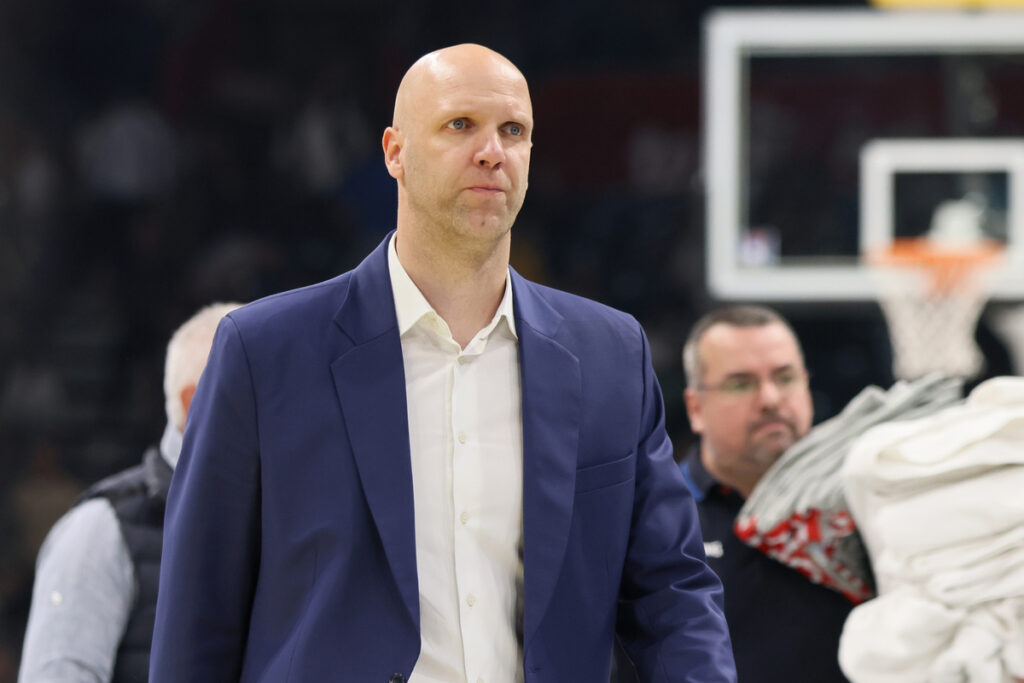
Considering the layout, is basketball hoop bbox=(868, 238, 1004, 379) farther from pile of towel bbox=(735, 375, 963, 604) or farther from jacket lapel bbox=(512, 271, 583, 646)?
jacket lapel bbox=(512, 271, 583, 646)

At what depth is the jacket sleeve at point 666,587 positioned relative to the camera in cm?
205

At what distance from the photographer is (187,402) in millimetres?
3086

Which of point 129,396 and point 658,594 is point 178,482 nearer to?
point 658,594

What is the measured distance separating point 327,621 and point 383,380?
37 centimetres

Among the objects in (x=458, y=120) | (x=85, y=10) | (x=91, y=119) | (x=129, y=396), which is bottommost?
(x=129, y=396)

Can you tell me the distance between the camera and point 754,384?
3400 millimetres

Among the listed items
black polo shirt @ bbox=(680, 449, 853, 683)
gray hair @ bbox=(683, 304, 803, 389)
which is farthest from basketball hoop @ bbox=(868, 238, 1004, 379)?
black polo shirt @ bbox=(680, 449, 853, 683)

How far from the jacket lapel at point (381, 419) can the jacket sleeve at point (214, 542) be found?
0.15 meters

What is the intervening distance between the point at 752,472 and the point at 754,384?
0.24m

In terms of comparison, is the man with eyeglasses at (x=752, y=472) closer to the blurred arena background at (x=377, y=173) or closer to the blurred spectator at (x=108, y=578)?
the blurred spectator at (x=108, y=578)

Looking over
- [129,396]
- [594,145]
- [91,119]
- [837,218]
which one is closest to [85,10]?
[91,119]

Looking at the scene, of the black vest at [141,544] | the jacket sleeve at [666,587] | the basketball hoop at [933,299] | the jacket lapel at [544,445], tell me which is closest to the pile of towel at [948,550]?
the jacket sleeve at [666,587]

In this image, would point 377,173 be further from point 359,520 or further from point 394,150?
point 359,520

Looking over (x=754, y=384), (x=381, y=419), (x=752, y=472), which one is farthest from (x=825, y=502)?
(x=381, y=419)
